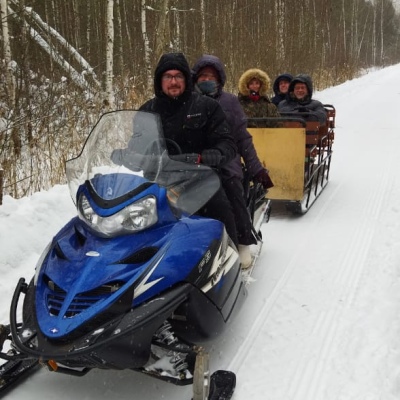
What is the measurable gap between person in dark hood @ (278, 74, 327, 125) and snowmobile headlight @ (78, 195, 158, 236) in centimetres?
424

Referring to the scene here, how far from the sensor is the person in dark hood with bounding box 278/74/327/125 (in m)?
6.30

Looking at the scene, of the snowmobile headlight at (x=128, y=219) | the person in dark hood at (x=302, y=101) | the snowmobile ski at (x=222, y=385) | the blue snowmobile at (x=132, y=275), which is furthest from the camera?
the person in dark hood at (x=302, y=101)

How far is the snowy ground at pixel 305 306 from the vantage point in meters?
2.67

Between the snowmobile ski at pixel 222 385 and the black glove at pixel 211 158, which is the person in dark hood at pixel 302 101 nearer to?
the black glove at pixel 211 158

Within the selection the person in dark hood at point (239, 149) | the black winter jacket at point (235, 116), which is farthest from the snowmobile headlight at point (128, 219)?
the black winter jacket at point (235, 116)

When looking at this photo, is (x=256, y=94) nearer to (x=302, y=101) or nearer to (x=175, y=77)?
(x=302, y=101)

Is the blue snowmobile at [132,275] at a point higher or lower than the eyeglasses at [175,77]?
lower

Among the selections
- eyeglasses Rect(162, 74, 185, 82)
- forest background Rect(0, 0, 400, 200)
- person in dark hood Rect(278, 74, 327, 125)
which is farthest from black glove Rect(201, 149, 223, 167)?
person in dark hood Rect(278, 74, 327, 125)

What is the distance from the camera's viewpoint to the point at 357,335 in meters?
3.12

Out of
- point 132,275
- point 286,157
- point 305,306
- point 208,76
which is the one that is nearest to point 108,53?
point 286,157

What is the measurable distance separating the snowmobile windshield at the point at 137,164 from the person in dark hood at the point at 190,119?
0.41 metres

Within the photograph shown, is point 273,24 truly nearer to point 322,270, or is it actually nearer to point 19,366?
point 322,270

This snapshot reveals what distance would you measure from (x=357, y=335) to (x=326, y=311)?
1.23 feet

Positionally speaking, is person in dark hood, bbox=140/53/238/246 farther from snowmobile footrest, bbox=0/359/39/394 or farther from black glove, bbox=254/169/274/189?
snowmobile footrest, bbox=0/359/39/394
